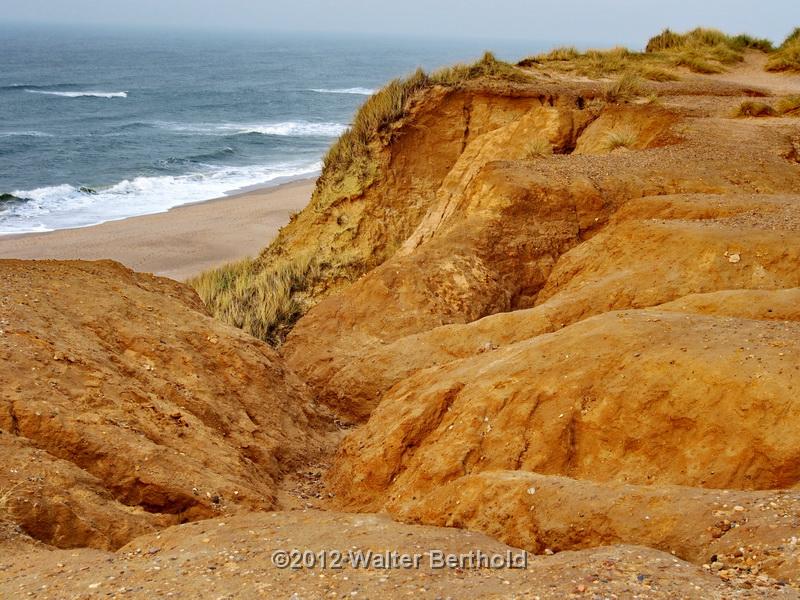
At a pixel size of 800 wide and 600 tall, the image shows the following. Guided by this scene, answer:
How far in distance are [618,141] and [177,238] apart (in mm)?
15741

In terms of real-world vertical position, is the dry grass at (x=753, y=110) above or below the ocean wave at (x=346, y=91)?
below

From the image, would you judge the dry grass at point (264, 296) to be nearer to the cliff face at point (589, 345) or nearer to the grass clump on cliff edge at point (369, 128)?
the cliff face at point (589, 345)

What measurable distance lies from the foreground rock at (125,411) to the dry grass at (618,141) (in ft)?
20.6

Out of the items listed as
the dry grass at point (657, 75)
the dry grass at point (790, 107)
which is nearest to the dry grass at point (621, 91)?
the dry grass at point (790, 107)

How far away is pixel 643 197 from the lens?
10484mm

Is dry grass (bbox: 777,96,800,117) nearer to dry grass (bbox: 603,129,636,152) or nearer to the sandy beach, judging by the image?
dry grass (bbox: 603,129,636,152)

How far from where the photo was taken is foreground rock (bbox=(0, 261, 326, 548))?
18.6 ft

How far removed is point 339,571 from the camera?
456cm

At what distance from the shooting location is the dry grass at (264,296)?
12062 mm

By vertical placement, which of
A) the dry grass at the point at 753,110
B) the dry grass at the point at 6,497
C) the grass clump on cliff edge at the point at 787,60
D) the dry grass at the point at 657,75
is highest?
the grass clump on cliff edge at the point at 787,60

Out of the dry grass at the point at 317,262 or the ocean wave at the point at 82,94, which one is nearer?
the dry grass at the point at 317,262

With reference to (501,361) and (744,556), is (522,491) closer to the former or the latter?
(744,556)

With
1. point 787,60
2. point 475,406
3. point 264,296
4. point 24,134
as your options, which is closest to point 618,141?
point 264,296

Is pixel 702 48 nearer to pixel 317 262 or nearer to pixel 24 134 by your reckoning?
pixel 317 262
